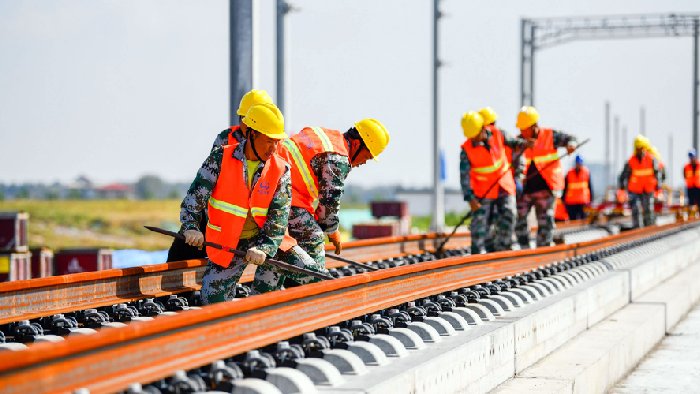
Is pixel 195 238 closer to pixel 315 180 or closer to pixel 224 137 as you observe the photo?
pixel 315 180

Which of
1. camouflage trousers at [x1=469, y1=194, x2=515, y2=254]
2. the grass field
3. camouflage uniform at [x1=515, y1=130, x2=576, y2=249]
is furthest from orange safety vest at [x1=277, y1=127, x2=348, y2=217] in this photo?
the grass field

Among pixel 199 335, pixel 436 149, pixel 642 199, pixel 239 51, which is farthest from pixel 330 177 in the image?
pixel 436 149

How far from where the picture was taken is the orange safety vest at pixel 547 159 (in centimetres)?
1816

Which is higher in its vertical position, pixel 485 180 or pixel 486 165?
pixel 486 165

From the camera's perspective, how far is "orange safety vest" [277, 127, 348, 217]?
984cm

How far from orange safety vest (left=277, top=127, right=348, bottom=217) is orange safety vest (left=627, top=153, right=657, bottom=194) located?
734 inches

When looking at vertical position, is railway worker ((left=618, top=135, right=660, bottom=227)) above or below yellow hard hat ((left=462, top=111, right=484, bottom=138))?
below

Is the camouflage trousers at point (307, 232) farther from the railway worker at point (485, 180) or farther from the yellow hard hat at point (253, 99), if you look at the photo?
the railway worker at point (485, 180)

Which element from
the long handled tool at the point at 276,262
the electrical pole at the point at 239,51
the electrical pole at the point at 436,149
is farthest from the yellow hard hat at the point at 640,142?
the long handled tool at the point at 276,262

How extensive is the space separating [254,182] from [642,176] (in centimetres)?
2039

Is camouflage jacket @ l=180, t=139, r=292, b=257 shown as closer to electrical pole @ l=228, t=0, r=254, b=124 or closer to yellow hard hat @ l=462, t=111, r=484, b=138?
electrical pole @ l=228, t=0, r=254, b=124

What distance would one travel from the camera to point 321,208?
10.1 metres

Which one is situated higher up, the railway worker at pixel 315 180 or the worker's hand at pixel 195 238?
the railway worker at pixel 315 180

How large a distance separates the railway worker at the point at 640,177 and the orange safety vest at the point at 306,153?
18250mm
